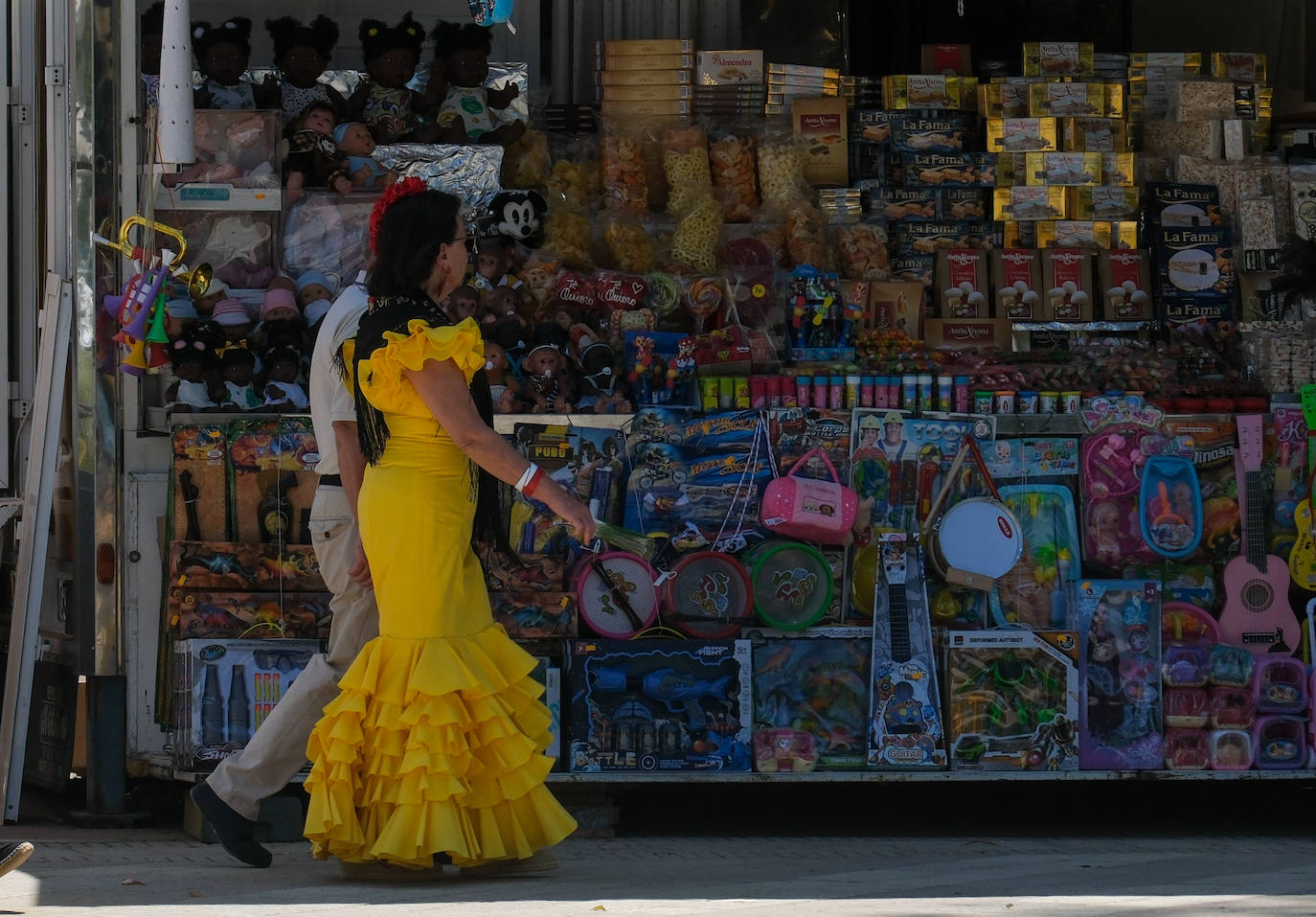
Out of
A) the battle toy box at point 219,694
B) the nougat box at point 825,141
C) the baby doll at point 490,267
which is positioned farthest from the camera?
the nougat box at point 825,141

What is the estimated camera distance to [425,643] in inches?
161

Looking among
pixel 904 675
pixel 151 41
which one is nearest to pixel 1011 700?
pixel 904 675

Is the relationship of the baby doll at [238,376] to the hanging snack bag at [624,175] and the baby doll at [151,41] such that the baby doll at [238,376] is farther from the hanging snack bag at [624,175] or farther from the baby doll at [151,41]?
the hanging snack bag at [624,175]

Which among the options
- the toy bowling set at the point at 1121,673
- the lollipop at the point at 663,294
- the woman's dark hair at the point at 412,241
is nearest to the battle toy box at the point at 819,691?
the toy bowling set at the point at 1121,673

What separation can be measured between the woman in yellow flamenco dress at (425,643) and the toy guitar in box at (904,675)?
157 centimetres

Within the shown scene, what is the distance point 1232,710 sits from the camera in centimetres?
562

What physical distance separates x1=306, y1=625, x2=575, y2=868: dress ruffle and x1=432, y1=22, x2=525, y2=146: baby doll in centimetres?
272

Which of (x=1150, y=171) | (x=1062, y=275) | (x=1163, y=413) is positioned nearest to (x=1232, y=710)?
(x=1163, y=413)

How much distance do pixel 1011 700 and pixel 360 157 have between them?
8.86 feet

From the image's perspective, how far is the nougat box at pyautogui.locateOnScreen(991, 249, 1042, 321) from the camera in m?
6.59

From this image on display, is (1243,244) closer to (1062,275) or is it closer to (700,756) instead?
(1062,275)

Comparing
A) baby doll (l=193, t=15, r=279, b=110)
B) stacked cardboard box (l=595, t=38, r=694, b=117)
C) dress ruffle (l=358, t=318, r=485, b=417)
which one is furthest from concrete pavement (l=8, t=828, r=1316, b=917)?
stacked cardboard box (l=595, t=38, r=694, b=117)

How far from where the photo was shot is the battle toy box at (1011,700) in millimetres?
5570

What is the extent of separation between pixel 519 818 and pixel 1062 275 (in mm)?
3281
